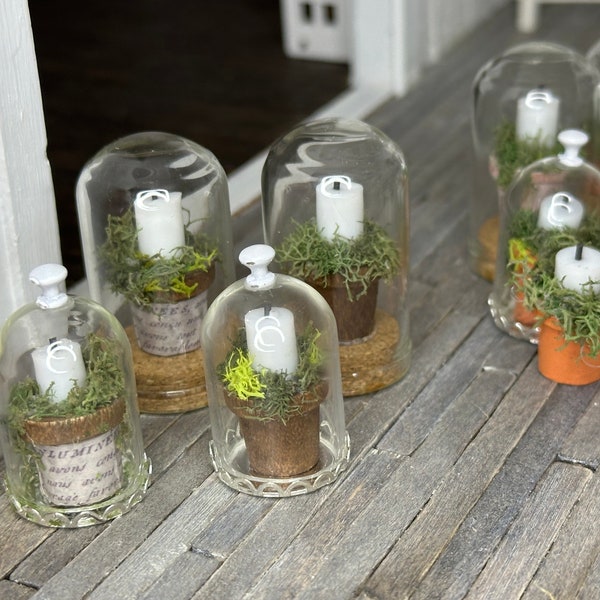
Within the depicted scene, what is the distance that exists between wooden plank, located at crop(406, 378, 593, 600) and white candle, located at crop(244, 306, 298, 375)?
35 centimetres

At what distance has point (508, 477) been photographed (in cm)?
177

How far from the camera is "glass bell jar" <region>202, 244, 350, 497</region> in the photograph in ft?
5.51

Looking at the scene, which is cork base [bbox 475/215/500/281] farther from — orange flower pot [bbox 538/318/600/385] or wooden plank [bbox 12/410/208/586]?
wooden plank [bbox 12/410/208/586]

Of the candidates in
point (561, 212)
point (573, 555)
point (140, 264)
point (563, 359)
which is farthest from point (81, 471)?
point (561, 212)

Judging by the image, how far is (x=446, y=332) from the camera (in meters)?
2.16

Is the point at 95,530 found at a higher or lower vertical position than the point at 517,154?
lower

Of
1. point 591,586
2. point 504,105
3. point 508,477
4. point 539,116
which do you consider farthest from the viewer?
point 504,105

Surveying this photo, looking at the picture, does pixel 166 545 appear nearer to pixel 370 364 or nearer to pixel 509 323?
pixel 370 364

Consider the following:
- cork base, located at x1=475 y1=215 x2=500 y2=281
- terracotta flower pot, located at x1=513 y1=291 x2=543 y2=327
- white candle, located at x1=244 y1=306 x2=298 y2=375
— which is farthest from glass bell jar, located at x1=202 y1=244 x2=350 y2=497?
cork base, located at x1=475 y1=215 x2=500 y2=281

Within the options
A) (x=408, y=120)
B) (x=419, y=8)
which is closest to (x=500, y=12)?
(x=419, y=8)

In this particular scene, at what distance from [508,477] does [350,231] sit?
1.60 feet

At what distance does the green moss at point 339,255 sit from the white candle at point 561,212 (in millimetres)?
300

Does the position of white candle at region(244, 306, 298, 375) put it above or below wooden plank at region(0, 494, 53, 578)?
above

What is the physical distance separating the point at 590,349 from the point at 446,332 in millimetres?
324
